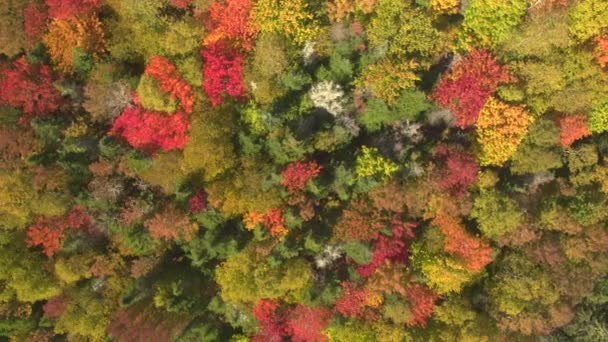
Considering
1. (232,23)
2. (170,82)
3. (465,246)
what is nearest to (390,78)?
(232,23)

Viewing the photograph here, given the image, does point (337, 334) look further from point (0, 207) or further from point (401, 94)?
point (0, 207)

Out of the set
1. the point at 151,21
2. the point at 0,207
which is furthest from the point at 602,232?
the point at 0,207

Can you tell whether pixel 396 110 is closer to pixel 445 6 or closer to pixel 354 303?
pixel 445 6

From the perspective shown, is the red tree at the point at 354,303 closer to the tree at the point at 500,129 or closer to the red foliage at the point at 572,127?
the tree at the point at 500,129

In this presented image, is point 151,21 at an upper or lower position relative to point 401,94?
lower

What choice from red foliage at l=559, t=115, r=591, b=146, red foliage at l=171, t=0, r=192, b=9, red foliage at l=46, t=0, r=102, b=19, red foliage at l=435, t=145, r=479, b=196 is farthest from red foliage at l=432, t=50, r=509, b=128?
red foliage at l=46, t=0, r=102, b=19
